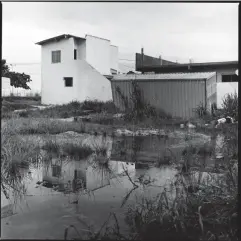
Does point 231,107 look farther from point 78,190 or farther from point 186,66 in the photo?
point 78,190

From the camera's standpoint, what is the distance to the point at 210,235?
2873mm

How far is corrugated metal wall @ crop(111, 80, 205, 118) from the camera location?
46.9 ft

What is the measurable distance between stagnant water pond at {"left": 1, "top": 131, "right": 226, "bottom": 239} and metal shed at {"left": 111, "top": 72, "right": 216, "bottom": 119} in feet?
24.4

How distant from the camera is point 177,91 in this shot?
14.7m

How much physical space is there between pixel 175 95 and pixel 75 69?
27.2ft

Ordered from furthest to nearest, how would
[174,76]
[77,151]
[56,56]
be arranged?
[56,56] < [174,76] < [77,151]

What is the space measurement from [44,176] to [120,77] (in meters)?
11.1

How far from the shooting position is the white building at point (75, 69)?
2056cm

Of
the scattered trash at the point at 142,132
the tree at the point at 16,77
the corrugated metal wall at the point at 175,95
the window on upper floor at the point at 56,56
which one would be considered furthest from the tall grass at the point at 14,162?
the tree at the point at 16,77

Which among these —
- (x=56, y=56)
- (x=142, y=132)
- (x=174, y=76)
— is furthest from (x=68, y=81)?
(x=142, y=132)

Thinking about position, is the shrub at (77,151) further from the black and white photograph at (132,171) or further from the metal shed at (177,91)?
the metal shed at (177,91)

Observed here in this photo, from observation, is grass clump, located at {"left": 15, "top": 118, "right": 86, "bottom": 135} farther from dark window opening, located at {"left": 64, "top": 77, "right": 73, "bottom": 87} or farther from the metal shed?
dark window opening, located at {"left": 64, "top": 77, "right": 73, "bottom": 87}

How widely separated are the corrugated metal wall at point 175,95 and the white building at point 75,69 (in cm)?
565

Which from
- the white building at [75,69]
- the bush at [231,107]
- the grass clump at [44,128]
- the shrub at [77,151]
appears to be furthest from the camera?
the white building at [75,69]
